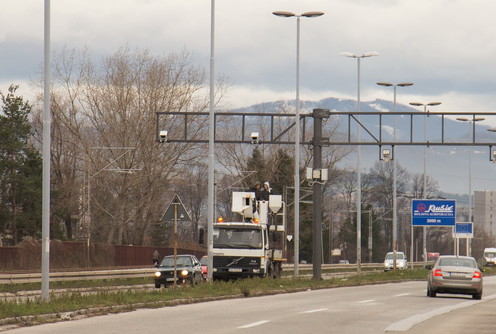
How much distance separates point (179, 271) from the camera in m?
45.8

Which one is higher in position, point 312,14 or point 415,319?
point 312,14

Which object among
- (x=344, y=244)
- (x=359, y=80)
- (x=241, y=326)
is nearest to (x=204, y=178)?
(x=344, y=244)

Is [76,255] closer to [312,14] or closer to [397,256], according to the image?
[312,14]

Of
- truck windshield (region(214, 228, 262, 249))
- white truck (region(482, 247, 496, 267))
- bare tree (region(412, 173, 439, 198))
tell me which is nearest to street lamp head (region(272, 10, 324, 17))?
truck windshield (region(214, 228, 262, 249))

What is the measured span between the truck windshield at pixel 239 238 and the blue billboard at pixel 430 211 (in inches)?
1269

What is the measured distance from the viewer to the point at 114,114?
71812 millimetres

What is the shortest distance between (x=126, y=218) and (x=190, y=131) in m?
7.09

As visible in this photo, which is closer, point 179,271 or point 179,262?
point 179,271

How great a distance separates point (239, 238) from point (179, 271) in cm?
492

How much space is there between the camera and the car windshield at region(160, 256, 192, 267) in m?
45.5

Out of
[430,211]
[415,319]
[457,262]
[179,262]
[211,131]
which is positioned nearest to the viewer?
[415,319]

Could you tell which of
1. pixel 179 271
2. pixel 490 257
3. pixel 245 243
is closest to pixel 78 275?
pixel 179 271

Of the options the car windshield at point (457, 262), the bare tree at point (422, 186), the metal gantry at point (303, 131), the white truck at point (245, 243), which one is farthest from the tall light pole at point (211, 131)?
the bare tree at point (422, 186)

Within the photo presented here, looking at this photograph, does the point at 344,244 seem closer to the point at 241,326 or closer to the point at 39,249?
the point at 39,249
